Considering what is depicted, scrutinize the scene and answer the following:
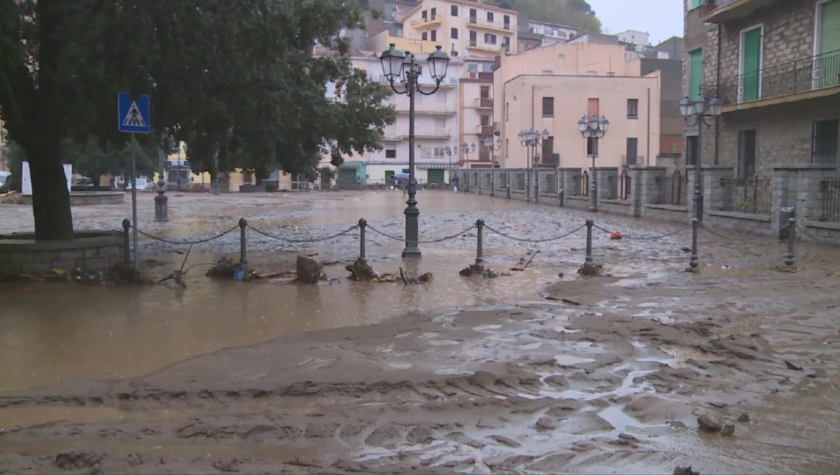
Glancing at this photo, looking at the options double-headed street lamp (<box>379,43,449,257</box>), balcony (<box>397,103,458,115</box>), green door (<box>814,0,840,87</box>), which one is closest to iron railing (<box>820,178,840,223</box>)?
green door (<box>814,0,840,87</box>)

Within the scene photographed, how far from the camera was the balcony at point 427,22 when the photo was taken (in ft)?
311

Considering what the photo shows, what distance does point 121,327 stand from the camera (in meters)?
8.48

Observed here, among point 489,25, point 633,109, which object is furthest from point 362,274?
point 489,25

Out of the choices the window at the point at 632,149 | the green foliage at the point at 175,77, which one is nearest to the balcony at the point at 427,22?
the window at the point at 632,149

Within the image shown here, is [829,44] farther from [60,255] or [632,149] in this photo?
[632,149]

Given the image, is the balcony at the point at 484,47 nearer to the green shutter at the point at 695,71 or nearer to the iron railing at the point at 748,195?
the green shutter at the point at 695,71

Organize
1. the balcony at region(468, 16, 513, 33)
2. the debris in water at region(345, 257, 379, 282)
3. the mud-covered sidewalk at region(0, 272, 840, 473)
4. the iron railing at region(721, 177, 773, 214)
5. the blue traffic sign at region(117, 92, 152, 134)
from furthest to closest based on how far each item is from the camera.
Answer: the balcony at region(468, 16, 513, 33)
the iron railing at region(721, 177, 773, 214)
the debris in water at region(345, 257, 379, 282)
the blue traffic sign at region(117, 92, 152, 134)
the mud-covered sidewalk at region(0, 272, 840, 473)

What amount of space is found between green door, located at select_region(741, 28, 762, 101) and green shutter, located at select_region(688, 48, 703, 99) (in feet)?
11.4

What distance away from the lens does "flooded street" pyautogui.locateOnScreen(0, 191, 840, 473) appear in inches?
190

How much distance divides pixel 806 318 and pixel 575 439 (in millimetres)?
5513

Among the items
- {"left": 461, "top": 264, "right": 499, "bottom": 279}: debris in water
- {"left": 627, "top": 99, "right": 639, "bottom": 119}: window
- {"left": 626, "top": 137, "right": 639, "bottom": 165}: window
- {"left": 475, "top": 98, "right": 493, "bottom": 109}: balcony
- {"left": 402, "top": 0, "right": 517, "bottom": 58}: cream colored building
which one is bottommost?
{"left": 461, "top": 264, "right": 499, "bottom": 279}: debris in water

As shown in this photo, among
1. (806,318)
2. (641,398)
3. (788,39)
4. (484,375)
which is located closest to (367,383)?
(484,375)

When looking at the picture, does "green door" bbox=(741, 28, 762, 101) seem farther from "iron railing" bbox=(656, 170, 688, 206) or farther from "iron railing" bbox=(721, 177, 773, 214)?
"iron railing" bbox=(721, 177, 773, 214)

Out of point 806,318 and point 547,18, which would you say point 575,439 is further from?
point 547,18
